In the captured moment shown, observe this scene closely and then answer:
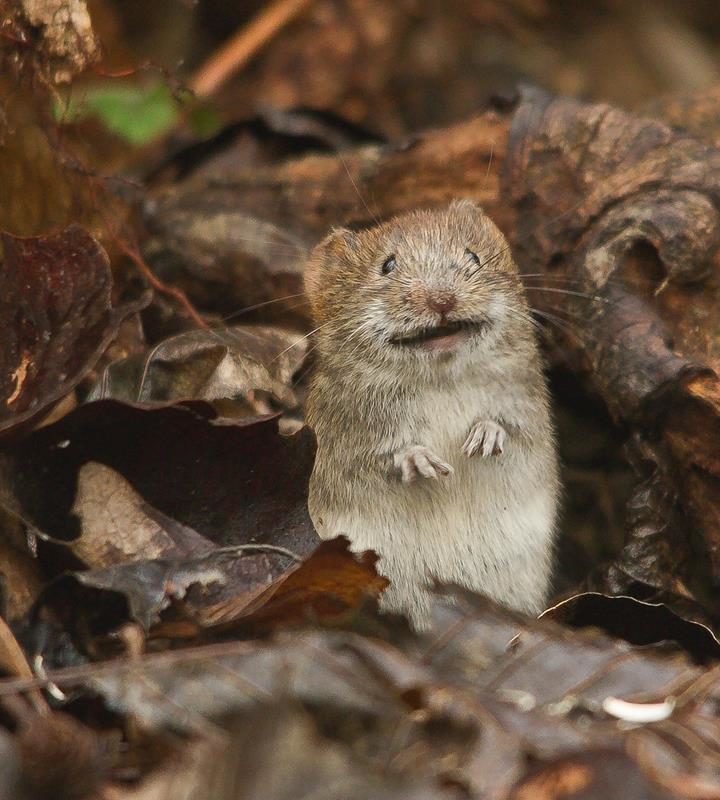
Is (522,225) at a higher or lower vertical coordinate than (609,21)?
lower

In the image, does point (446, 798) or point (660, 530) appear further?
point (660, 530)

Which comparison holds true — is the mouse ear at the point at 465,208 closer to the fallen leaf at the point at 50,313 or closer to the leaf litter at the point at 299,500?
the leaf litter at the point at 299,500

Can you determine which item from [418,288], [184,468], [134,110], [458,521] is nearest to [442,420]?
[458,521]

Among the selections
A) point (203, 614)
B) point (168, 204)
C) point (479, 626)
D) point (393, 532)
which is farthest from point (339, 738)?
point (168, 204)

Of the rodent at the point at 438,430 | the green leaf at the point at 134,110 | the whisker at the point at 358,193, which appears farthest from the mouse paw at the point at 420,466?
the green leaf at the point at 134,110

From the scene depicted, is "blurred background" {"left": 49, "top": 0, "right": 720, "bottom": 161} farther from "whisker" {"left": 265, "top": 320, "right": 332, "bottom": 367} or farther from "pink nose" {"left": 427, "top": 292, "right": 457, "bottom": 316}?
"pink nose" {"left": 427, "top": 292, "right": 457, "bottom": 316}

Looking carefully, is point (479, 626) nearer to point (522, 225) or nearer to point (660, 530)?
point (660, 530)

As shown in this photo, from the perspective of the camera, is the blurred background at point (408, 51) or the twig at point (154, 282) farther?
the blurred background at point (408, 51)
